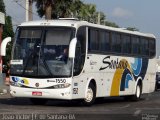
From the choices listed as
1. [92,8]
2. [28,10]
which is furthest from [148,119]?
[92,8]

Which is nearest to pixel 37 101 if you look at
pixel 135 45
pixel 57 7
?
pixel 135 45

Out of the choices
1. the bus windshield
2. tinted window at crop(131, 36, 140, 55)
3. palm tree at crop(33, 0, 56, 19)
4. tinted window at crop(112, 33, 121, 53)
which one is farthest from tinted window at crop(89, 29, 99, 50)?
palm tree at crop(33, 0, 56, 19)

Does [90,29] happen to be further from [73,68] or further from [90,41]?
[73,68]

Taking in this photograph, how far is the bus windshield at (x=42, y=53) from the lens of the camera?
21.2 meters

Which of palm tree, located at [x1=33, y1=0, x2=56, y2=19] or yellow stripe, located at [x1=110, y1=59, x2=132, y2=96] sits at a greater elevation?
palm tree, located at [x1=33, y1=0, x2=56, y2=19]

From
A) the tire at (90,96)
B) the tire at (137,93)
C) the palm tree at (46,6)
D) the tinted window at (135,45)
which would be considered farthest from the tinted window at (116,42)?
the palm tree at (46,6)

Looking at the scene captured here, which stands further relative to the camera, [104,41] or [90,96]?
[104,41]

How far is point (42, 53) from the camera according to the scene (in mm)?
21422

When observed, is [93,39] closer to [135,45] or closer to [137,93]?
[135,45]

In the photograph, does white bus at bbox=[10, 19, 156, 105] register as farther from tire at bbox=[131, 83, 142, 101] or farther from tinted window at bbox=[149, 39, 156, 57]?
tinted window at bbox=[149, 39, 156, 57]

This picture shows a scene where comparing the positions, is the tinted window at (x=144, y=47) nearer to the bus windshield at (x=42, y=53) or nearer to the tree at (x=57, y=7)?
the bus windshield at (x=42, y=53)

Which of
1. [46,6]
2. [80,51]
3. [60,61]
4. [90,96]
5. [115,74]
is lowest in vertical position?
[90,96]

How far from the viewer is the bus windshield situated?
21203 mm

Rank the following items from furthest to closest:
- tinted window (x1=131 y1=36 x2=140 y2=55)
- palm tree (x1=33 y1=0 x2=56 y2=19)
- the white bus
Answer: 1. palm tree (x1=33 y1=0 x2=56 y2=19)
2. tinted window (x1=131 y1=36 x2=140 y2=55)
3. the white bus
